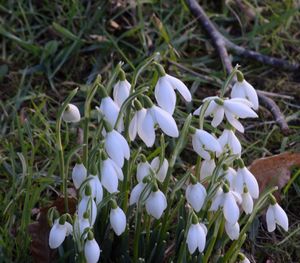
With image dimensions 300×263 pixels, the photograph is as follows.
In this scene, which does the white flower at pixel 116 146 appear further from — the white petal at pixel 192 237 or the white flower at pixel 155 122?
the white petal at pixel 192 237

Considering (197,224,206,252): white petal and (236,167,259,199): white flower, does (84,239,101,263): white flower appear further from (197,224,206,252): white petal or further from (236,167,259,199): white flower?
(236,167,259,199): white flower

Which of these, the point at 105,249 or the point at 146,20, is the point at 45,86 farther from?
the point at 105,249

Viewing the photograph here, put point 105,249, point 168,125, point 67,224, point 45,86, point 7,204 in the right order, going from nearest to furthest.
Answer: point 168,125, point 67,224, point 105,249, point 7,204, point 45,86

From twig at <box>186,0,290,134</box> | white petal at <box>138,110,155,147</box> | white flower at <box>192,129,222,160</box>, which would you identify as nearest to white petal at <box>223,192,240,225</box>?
white flower at <box>192,129,222,160</box>

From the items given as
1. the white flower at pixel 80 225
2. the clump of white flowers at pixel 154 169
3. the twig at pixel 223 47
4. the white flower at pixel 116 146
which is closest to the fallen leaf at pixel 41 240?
the clump of white flowers at pixel 154 169

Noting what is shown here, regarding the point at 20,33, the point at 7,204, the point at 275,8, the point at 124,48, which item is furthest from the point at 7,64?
the point at 275,8

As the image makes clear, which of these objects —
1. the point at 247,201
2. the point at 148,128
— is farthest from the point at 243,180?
the point at 148,128
